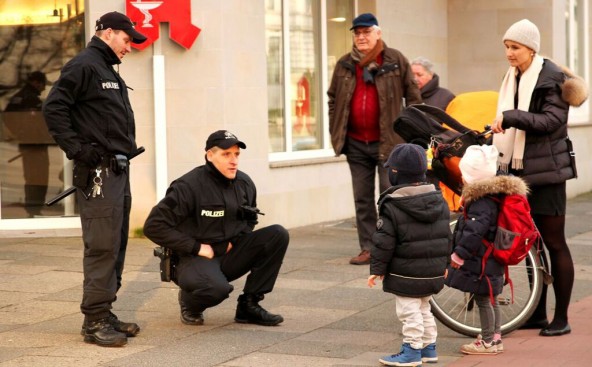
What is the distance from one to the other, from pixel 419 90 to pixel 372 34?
2.23 feet

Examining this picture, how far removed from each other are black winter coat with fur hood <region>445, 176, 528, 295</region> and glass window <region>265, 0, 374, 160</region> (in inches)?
247

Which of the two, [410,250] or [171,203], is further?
[171,203]

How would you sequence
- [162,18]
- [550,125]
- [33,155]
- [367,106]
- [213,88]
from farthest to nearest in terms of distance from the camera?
[33,155], [213,88], [162,18], [367,106], [550,125]

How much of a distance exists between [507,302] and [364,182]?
304 cm

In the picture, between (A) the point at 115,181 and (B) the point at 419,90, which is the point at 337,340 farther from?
(B) the point at 419,90

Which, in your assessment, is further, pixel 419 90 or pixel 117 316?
pixel 419 90

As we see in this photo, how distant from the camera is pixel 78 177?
6969 mm

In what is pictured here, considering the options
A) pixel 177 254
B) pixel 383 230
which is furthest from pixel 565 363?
pixel 177 254

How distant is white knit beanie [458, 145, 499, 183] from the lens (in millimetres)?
6949

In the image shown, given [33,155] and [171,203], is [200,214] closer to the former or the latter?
[171,203]

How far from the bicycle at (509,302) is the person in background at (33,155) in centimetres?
572

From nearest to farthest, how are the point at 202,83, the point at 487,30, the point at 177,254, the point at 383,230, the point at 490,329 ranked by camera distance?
the point at 383,230, the point at 490,329, the point at 177,254, the point at 202,83, the point at 487,30

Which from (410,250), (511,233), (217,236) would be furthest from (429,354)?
(217,236)

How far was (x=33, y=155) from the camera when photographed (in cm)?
1201
